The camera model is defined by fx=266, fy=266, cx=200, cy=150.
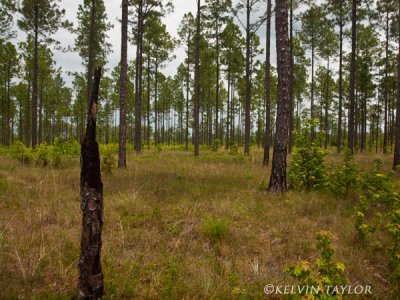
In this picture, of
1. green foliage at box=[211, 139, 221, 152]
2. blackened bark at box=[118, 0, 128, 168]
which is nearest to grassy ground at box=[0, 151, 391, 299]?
blackened bark at box=[118, 0, 128, 168]

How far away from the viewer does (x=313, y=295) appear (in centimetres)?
185

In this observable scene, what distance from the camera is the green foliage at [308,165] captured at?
21.9ft

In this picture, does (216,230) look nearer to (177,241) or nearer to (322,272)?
(177,241)

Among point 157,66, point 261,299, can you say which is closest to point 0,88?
point 157,66

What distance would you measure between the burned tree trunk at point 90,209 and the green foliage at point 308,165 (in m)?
5.47

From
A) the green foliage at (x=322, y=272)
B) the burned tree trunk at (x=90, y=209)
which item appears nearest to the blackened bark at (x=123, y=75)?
the burned tree trunk at (x=90, y=209)

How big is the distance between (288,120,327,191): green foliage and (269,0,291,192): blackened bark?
42 cm

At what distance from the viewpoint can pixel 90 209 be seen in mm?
2381

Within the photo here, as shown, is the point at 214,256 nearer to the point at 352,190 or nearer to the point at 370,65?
the point at 352,190

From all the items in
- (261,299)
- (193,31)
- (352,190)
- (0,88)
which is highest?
(193,31)

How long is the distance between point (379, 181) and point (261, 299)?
440 cm

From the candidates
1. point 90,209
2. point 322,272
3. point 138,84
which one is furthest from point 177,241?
point 138,84

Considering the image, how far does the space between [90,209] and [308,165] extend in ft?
19.3

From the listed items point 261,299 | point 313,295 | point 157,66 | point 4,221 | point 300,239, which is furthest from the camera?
point 157,66
